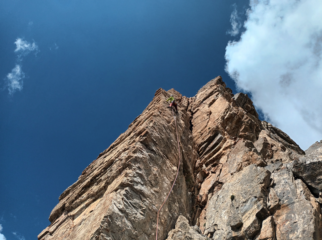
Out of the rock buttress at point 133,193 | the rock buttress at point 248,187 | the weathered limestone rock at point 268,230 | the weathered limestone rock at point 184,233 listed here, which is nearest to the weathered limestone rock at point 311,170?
the rock buttress at point 248,187

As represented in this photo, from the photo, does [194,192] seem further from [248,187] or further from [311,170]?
[311,170]

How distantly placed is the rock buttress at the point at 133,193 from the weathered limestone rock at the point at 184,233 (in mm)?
419

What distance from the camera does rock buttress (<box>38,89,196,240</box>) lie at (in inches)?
461

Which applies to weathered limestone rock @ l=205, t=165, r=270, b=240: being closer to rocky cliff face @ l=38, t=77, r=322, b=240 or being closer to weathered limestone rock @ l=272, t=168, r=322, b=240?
rocky cliff face @ l=38, t=77, r=322, b=240

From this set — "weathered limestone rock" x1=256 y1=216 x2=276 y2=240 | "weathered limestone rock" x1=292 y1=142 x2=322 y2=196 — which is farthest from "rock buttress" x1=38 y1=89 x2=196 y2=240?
"weathered limestone rock" x1=292 y1=142 x2=322 y2=196

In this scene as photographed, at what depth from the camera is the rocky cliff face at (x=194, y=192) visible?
11.9 meters

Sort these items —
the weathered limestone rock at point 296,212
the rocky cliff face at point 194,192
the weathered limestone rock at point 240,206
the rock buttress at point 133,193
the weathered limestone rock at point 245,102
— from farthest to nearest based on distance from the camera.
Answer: the weathered limestone rock at point 245,102 → the weathered limestone rock at point 240,206 → the rocky cliff face at point 194,192 → the rock buttress at point 133,193 → the weathered limestone rock at point 296,212

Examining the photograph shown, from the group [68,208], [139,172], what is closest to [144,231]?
[139,172]

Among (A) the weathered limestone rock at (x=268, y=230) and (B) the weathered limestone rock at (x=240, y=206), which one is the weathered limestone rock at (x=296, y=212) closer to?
(A) the weathered limestone rock at (x=268, y=230)

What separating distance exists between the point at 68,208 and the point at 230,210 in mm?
10471

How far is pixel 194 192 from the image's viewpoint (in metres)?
18.1

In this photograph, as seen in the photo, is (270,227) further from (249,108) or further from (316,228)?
(249,108)

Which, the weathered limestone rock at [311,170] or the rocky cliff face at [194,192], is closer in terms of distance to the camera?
the rocky cliff face at [194,192]

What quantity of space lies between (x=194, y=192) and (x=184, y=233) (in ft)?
17.1
